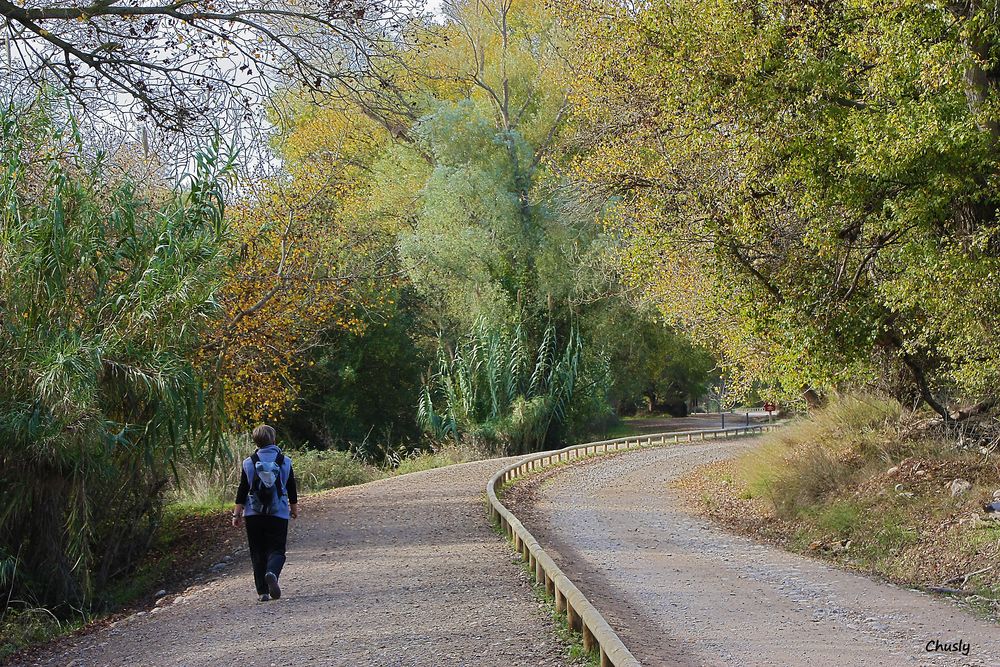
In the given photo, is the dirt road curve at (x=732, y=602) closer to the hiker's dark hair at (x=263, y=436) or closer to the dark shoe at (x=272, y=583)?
the dark shoe at (x=272, y=583)

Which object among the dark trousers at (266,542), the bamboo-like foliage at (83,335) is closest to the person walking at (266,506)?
the dark trousers at (266,542)

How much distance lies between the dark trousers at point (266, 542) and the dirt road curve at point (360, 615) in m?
0.34

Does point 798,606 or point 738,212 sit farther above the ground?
point 738,212

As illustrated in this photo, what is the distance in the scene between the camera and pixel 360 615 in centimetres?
888

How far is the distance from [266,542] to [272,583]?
0.40 meters

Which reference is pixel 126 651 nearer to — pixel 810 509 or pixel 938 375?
pixel 810 509

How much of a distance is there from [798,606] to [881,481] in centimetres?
586

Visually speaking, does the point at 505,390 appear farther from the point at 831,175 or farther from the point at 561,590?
the point at 561,590

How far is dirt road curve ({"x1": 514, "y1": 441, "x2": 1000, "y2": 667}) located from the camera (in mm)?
7688

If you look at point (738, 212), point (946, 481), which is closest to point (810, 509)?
point (946, 481)

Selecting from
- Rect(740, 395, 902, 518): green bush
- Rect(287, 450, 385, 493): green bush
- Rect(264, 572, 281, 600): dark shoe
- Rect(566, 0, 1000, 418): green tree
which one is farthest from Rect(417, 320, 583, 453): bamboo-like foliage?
Rect(264, 572, 281, 600): dark shoe

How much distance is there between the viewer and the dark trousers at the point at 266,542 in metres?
9.52

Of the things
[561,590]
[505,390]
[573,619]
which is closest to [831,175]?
[561,590]

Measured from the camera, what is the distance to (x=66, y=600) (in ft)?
38.2
